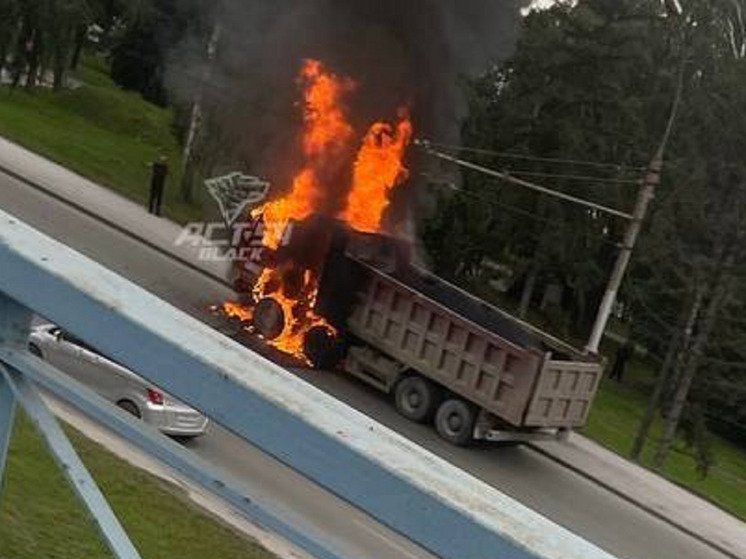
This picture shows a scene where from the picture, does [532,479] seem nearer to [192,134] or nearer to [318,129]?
[318,129]

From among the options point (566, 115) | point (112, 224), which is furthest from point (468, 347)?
point (566, 115)

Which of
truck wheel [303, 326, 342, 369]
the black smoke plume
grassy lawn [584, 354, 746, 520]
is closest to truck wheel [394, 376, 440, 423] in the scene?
truck wheel [303, 326, 342, 369]

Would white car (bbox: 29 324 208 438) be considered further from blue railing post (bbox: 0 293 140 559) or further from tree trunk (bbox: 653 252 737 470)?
tree trunk (bbox: 653 252 737 470)

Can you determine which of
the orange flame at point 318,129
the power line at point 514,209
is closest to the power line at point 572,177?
the power line at point 514,209

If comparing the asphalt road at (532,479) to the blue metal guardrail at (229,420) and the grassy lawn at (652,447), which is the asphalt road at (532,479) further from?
the blue metal guardrail at (229,420)

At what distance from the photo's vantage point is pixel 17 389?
6.68ft

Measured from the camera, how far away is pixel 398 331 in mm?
15258

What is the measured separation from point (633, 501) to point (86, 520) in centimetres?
1275

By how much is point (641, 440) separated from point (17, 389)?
737 inches

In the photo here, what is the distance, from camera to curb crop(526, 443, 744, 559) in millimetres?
15305

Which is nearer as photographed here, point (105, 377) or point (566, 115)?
point (105, 377)

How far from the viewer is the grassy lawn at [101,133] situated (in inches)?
1034

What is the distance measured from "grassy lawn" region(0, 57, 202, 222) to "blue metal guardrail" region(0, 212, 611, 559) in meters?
22.3

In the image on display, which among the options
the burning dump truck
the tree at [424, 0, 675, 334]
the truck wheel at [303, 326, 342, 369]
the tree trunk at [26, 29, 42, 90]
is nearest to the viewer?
the burning dump truck
